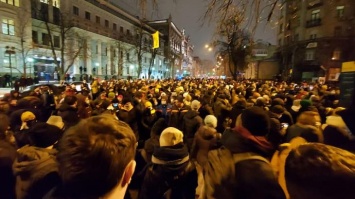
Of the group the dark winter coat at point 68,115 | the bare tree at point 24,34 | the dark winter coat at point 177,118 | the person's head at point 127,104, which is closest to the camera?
the dark winter coat at point 68,115

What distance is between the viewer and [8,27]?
3466cm

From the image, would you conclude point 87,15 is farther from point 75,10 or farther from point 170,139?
point 170,139

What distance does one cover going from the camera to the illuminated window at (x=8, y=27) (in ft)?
112

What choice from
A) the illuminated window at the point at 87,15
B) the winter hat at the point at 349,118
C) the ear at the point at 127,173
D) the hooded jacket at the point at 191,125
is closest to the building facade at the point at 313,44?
the illuminated window at the point at 87,15

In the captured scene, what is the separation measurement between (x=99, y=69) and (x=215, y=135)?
53.9 m

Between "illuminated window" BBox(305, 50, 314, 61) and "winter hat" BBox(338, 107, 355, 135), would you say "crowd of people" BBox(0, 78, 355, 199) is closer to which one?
"winter hat" BBox(338, 107, 355, 135)

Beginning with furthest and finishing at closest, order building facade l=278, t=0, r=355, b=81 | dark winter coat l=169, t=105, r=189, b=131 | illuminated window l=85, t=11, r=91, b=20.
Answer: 1. illuminated window l=85, t=11, r=91, b=20
2. building facade l=278, t=0, r=355, b=81
3. dark winter coat l=169, t=105, r=189, b=131

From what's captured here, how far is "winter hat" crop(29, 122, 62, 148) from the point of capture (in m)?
2.96

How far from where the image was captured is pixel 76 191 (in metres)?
1.36

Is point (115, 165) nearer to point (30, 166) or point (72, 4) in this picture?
point (30, 166)

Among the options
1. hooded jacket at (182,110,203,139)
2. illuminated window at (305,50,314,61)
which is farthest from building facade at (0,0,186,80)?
illuminated window at (305,50,314,61)

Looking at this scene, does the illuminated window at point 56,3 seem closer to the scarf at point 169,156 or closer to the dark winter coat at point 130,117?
the dark winter coat at point 130,117

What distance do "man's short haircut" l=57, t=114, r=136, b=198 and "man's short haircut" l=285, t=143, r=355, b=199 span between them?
909 mm

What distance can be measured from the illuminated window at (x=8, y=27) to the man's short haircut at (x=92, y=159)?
132 feet
